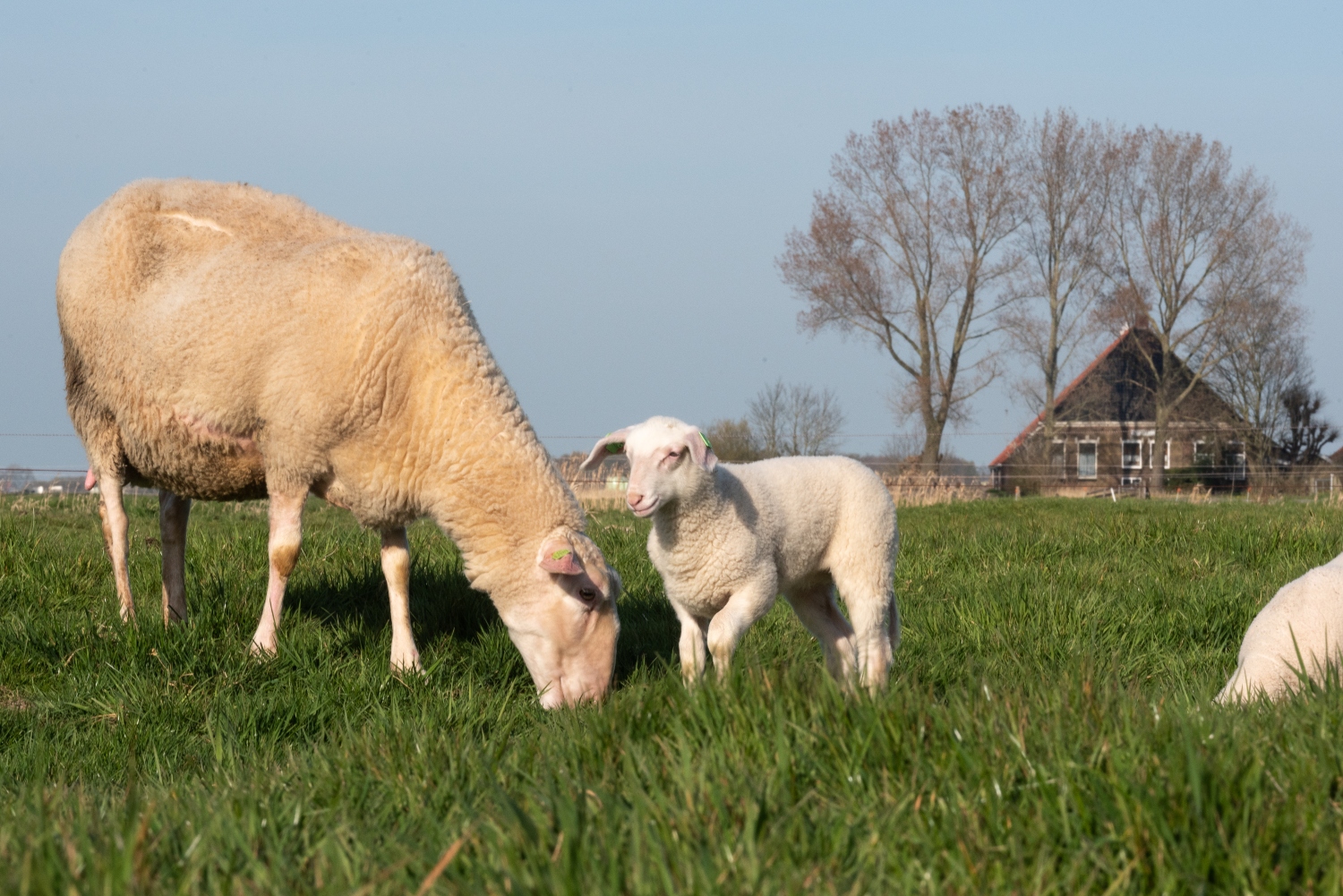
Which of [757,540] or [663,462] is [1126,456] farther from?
[663,462]

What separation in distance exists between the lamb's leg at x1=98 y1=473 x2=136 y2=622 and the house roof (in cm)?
3721

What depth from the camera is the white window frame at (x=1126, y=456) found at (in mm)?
41750

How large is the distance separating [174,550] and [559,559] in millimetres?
2597

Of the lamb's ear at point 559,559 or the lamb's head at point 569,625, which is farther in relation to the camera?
the lamb's head at point 569,625

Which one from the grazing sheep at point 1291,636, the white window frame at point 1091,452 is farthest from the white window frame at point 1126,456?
the grazing sheep at point 1291,636

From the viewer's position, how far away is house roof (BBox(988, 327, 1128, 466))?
4097cm

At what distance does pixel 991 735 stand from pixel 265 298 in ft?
13.1

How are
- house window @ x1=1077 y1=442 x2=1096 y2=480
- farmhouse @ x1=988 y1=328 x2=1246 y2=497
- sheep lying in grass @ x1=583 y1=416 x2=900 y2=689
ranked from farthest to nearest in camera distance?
house window @ x1=1077 y1=442 x2=1096 y2=480 → farmhouse @ x1=988 y1=328 x2=1246 y2=497 → sheep lying in grass @ x1=583 y1=416 x2=900 y2=689

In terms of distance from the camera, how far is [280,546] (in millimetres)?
5199

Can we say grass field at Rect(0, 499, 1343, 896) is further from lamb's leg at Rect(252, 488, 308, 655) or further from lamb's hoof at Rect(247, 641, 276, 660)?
lamb's leg at Rect(252, 488, 308, 655)

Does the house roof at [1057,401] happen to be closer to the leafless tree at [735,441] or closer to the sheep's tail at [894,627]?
the leafless tree at [735,441]

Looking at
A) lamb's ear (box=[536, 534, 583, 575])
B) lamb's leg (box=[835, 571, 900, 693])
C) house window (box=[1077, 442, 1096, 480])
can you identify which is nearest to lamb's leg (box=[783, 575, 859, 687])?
lamb's leg (box=[835, 571, 900, 693])

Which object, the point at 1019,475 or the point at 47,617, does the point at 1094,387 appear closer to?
the point at 1019,475

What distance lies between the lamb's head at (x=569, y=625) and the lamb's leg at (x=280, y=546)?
1.14 metres
